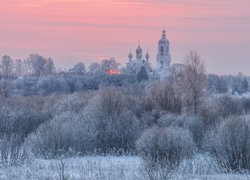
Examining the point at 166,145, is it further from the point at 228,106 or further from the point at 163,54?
the point at 163,54

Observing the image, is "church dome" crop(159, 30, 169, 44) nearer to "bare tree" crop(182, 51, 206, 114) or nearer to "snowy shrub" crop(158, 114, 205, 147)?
"bare tree" crop(182, 51, 206, 114)

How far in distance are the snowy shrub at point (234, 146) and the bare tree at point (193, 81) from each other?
27742 mm

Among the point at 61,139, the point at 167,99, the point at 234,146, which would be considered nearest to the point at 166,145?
the point at 234,146

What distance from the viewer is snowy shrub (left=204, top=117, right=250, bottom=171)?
23.2 m

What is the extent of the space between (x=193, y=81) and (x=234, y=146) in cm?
3328

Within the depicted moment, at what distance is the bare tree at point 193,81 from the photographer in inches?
2131

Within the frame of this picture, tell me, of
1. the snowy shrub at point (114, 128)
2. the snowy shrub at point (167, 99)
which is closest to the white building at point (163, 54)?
the snowy shrub at point (167, 99)

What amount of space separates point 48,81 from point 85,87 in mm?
9080

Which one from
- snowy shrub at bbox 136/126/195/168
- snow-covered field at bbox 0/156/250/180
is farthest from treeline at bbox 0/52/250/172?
snow-covered field at bbox 0/156/250/180

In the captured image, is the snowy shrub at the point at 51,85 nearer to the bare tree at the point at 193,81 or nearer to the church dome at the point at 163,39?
the bare tree at the point at 193,81

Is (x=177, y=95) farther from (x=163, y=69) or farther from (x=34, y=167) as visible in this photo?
(x=163, y=69)

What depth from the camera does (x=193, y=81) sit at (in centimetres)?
5662

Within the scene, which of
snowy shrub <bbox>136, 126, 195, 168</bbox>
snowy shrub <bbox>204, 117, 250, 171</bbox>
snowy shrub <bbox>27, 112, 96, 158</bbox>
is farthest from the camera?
snowy shrub <bbox>27, 112, 96, 158</bbox>

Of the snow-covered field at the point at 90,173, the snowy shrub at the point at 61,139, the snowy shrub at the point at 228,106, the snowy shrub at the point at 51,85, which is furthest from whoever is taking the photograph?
the snowy shrub at the point at 51,85
